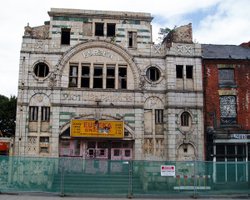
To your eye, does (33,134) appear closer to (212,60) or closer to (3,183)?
(3,183)

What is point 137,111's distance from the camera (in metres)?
26.6

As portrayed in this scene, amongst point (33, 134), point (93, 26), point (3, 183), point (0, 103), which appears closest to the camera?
point (3, 183)

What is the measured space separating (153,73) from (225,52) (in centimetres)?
702

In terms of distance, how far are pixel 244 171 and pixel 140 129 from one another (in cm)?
923

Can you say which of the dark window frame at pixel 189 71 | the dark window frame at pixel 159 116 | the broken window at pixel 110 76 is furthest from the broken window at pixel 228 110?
the broken window at pixel 110 76

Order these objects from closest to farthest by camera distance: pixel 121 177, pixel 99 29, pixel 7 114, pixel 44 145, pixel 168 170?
pixel 121 177
pixel 168 170
pixel 44 145
pixel 99 29
pixel 7 114

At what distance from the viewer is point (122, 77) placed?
A: 90.2ft

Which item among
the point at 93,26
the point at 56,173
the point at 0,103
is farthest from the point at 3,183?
the point at 0,103

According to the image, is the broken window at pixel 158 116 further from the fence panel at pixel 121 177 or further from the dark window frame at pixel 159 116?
the fence panel at pixel 121 177

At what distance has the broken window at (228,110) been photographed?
1081 inches

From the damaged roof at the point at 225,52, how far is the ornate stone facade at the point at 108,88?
173cm

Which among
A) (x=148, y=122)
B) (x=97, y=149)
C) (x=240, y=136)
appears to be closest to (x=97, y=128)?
(x=97, y=149)

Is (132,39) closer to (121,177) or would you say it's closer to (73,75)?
(73,75)

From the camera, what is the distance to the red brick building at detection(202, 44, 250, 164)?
87.0 feet
